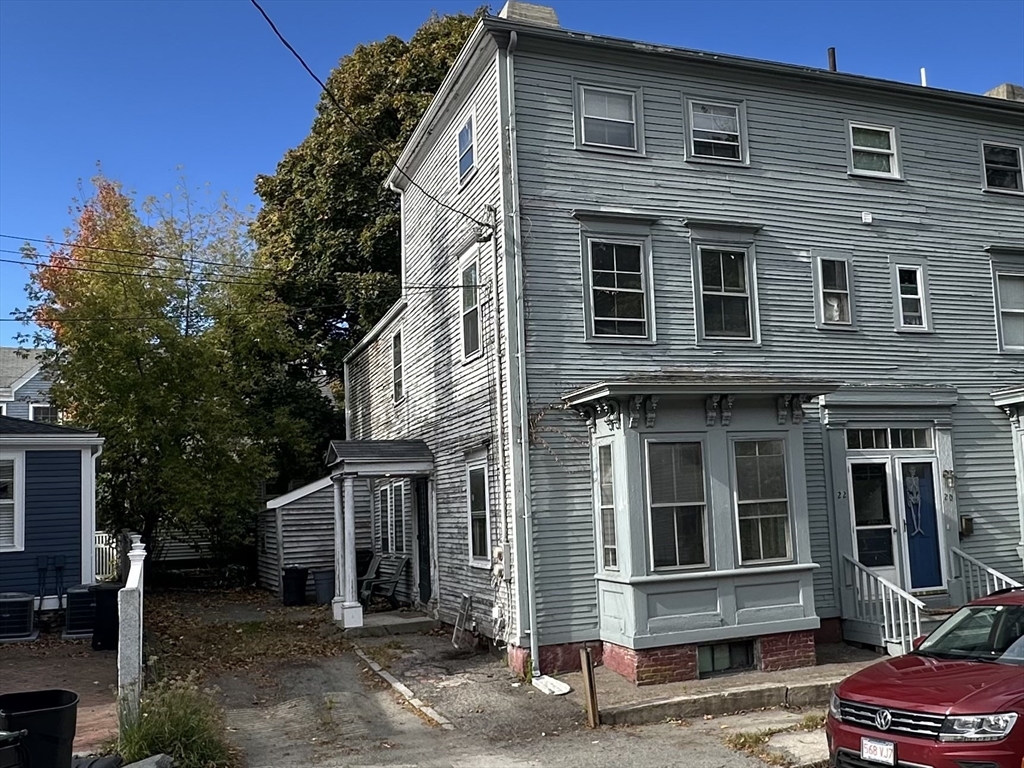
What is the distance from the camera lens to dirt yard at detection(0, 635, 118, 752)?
9.75 metres

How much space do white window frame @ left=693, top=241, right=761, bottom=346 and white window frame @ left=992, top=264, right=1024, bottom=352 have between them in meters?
4.83

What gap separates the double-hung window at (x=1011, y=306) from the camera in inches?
637

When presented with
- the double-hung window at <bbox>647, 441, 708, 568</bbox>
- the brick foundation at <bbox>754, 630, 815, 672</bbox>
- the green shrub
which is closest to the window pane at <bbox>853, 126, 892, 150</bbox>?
the double-hung window at <bbox>647, 441, 708, 568</bbox>

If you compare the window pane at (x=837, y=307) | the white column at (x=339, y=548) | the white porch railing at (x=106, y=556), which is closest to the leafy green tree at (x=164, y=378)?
the white porch railing at (x=106, y=556)

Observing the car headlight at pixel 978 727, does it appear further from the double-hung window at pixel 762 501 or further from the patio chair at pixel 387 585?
the patio chair at pixel 387 585

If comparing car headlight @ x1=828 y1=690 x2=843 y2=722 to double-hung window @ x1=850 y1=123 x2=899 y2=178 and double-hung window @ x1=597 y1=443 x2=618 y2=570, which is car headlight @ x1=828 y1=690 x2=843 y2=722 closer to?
double-hung window @ x1=597 y1=443 x2=618 y2=570

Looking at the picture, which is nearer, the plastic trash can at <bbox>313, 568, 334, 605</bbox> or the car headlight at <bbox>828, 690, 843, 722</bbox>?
the car headlight at <bbox>828, 690, 843, 722</bbox>

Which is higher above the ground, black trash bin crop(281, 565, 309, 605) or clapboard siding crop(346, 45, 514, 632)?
clapboard siding crop(346, 45, 514, 632)

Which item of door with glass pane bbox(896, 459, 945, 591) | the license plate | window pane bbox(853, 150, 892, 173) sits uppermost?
window pane bbox(853, 150, 892, 173)

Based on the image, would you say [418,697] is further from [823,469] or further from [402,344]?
[402,344]

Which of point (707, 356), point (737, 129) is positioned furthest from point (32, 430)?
point (737, 129)

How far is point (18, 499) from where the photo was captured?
16781 millimetres

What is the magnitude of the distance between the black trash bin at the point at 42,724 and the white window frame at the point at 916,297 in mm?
12980

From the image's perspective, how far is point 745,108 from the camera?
48.3 ft
